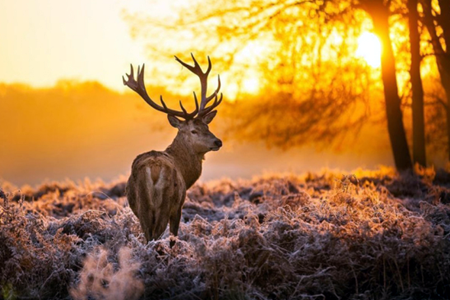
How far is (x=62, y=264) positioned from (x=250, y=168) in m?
42.8

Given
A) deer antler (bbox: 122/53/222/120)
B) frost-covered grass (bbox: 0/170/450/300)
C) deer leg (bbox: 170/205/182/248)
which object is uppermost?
deer antler (bbox: 122/53/222/120)

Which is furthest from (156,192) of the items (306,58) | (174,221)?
(306,58)

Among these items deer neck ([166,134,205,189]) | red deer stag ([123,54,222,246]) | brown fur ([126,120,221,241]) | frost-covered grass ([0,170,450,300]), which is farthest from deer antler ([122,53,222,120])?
frost-covered grass ([0,170,450,300])

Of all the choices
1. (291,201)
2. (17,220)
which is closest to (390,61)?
(291,201)

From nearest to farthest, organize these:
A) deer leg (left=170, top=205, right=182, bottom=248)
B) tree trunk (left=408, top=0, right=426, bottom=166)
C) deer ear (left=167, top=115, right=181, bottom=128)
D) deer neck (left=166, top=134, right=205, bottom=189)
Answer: deer leg (left=170, top=205, right=182, bottom=248), deer neck (left=166, top=134, right=205, bottom=189), deer ear (left=167, top=115, right=181, bottom=128), tree trunk (left=408, top=0, right=426, bottom=166)

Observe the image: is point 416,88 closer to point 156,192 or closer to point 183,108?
point 183,108

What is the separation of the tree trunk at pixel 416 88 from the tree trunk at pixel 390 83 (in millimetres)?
428

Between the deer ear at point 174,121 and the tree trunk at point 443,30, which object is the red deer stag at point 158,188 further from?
the tree trunk at point 443,30

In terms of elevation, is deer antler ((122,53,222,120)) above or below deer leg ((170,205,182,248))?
above

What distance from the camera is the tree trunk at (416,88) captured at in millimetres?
19047

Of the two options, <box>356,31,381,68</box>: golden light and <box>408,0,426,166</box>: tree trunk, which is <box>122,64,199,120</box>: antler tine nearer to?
<box>356,31,381,68</box>: golden light

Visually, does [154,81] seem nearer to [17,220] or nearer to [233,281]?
[17,220]

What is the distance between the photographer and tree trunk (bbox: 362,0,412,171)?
62.5 ft

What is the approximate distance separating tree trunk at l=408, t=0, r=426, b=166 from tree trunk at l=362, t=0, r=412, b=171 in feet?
1.41
